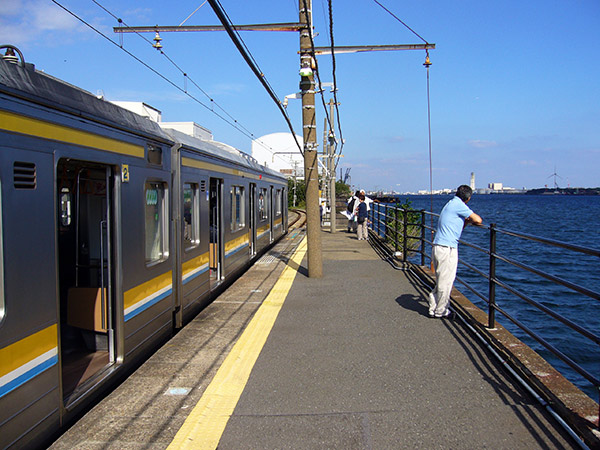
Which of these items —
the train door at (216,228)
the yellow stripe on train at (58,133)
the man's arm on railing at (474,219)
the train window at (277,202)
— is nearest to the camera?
the yellow stripe on train at (58,133)

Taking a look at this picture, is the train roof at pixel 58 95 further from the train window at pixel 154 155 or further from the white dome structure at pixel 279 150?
the white dome structure at pixel 279 150

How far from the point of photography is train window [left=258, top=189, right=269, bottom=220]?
47.2ft

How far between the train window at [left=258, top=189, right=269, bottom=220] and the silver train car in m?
5.10

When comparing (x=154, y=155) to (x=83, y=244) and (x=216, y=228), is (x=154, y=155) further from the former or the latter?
(x=216, y=228)

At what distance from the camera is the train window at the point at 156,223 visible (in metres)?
5.71

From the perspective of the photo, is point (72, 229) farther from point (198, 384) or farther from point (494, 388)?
point (494, 388)

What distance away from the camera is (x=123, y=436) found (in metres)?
3.74

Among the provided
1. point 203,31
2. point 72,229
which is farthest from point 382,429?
point 203,31

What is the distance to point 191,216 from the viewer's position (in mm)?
7512

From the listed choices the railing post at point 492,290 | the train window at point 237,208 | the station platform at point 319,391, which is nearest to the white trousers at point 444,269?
the station platform at point 319,391

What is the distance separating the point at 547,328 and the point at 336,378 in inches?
395

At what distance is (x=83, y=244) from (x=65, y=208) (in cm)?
42

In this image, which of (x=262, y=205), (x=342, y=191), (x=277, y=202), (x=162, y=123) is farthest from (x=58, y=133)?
(x=342, y=191)

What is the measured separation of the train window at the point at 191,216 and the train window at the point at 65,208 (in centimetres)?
170
